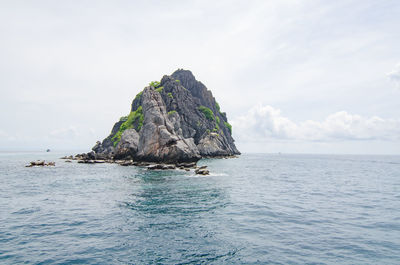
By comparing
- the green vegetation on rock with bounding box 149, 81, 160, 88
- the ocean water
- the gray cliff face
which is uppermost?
the green vegetation on rock with bounding box 149, 81, 160, 88

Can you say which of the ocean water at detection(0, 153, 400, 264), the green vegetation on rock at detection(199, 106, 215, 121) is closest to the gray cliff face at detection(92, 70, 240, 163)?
the green vegetation on rock at detection(199, 106, 215, 121)

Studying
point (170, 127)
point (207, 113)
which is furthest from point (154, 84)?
point (170, 127)

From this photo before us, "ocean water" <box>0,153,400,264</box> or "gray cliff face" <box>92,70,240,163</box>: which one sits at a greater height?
"gray cliff face" <box>92,70,240,163</box>

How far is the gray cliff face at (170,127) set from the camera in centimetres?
7044

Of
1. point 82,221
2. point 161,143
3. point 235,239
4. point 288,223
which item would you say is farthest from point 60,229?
point 161,143

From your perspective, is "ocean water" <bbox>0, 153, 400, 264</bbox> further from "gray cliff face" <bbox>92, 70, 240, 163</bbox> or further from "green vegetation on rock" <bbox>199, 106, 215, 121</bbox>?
"green vegetation on rock" <bbox>199, 106, 215, 121</bbox>

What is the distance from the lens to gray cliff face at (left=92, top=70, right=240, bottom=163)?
231 ft

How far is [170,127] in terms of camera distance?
75.8 m

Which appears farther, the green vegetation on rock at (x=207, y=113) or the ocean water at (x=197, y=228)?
the green vegetation on rock at (x=207, y=113)

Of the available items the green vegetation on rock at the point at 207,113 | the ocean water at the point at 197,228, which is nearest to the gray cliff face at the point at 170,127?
the green vegetation on rock at the point at 207,113

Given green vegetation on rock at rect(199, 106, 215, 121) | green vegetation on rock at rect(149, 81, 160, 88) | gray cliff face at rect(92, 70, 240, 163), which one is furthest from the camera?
green vegetation on rock at rect(199, 106, 215, 121)

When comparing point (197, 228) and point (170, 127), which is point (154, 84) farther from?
point (197, 228)

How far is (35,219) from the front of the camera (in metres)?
20.1

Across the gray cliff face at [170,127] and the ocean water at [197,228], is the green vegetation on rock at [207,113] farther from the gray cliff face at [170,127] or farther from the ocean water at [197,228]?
the ocean water at [197,228]
